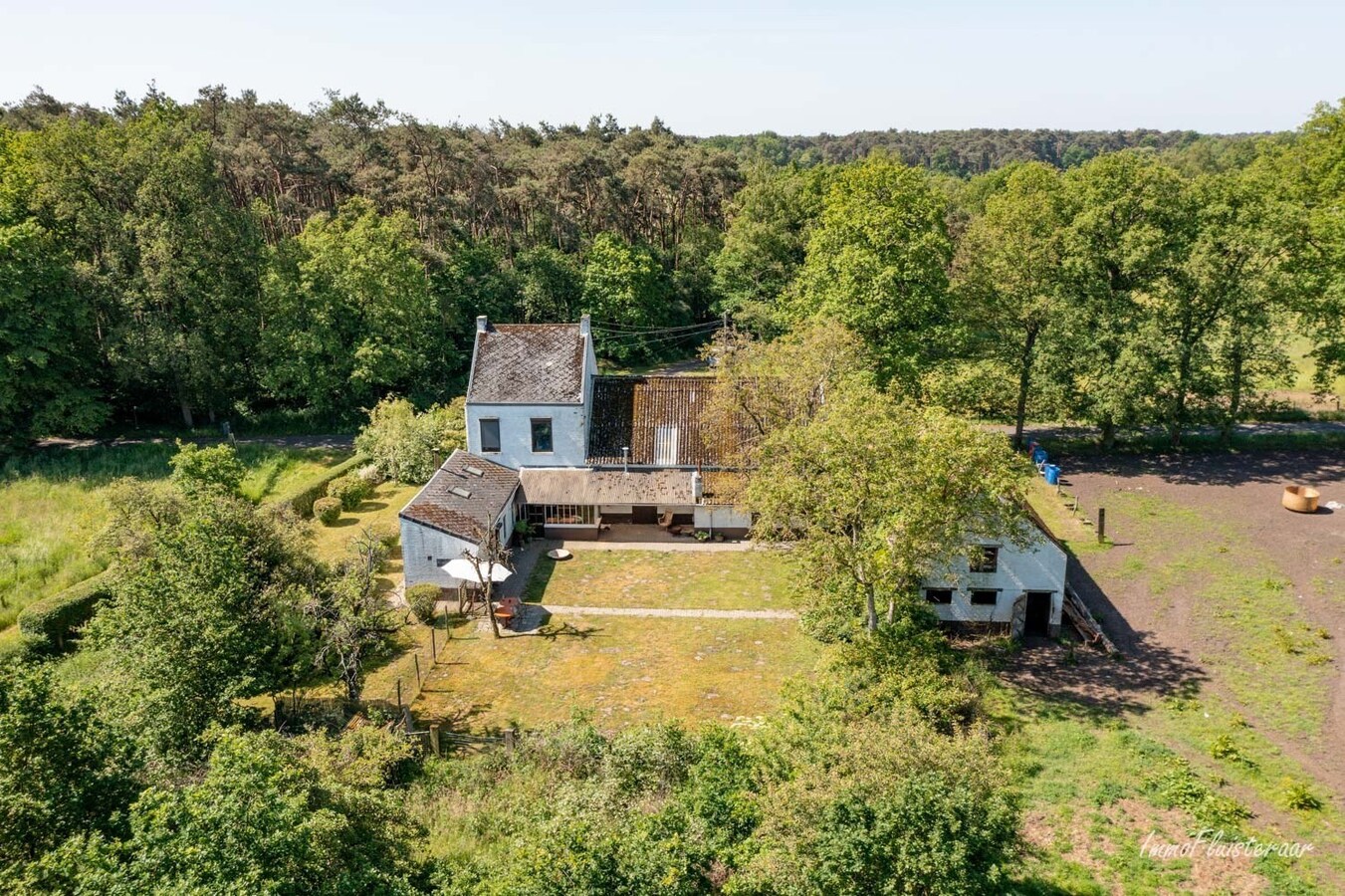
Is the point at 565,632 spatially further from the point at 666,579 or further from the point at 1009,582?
the point at 1009,582

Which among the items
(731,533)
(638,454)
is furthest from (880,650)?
(638,454)

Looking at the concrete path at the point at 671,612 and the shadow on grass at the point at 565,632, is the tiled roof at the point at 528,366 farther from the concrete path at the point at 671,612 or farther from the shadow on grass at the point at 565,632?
the shadow on grass at the point at 565,632

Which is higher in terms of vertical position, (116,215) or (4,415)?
(116,215)

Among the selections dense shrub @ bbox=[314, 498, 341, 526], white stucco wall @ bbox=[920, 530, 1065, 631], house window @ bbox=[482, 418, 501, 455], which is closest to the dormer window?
house window @ bbox=[482, 418, 501, 455]

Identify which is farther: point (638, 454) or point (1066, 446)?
point (1066, 446)

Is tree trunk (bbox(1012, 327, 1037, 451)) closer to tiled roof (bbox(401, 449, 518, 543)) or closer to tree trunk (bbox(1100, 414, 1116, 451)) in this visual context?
tree trunk (bbox(1100, 414, 1116, 451))

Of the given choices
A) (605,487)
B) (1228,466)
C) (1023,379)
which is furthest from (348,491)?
(1228,466)

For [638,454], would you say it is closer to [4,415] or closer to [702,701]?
[702,701]
